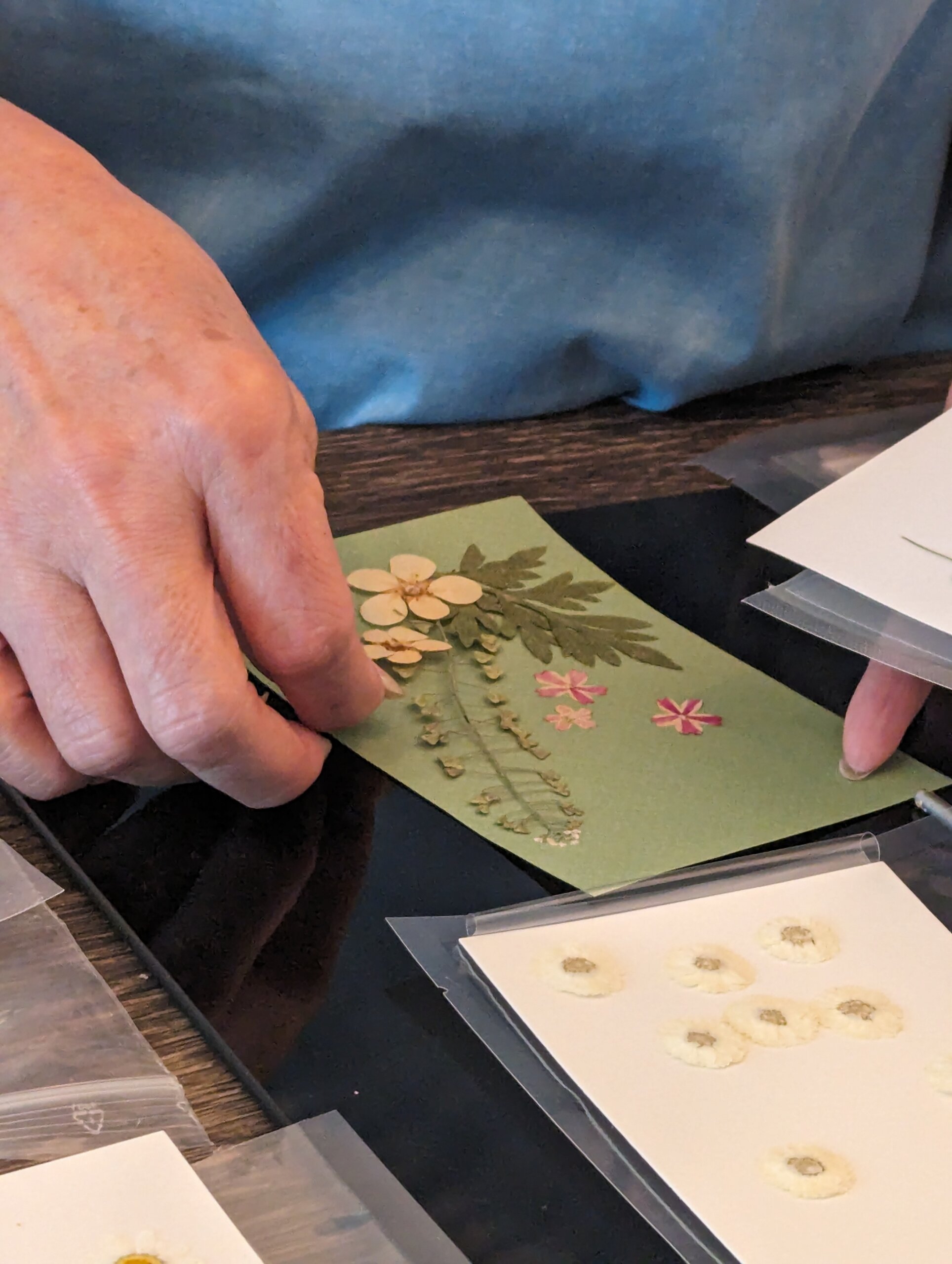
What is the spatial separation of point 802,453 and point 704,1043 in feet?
1.50

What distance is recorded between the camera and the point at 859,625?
0.44 m

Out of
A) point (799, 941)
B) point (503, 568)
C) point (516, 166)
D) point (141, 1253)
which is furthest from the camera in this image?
point (516, 166)

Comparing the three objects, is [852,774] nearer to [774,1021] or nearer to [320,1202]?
[774,1021]

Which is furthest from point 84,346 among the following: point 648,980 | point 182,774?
point 648,980

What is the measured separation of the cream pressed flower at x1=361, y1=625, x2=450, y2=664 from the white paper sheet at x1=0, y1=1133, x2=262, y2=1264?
257mm

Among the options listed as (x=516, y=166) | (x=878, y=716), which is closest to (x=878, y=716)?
(x=878, y=716)

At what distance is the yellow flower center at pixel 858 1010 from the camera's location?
34 cm

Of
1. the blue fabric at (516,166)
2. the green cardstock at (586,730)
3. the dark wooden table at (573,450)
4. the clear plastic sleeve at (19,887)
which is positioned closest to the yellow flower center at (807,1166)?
the green cardstock at (586,730)

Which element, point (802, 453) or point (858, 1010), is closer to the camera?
point (858, 1010)

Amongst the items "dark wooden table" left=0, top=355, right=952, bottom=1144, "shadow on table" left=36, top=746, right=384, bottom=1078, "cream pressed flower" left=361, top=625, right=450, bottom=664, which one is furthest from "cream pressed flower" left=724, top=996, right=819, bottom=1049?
"dark wooden table" left=0, top=355, right=952, bottom=1144

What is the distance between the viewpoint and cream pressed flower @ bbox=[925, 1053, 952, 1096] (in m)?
0.32

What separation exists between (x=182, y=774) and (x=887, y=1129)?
0.81 ft

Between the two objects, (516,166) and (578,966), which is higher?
(516,166)

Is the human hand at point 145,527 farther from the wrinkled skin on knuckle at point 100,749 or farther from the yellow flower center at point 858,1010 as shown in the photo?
the yellow flower center at point 858,1010
